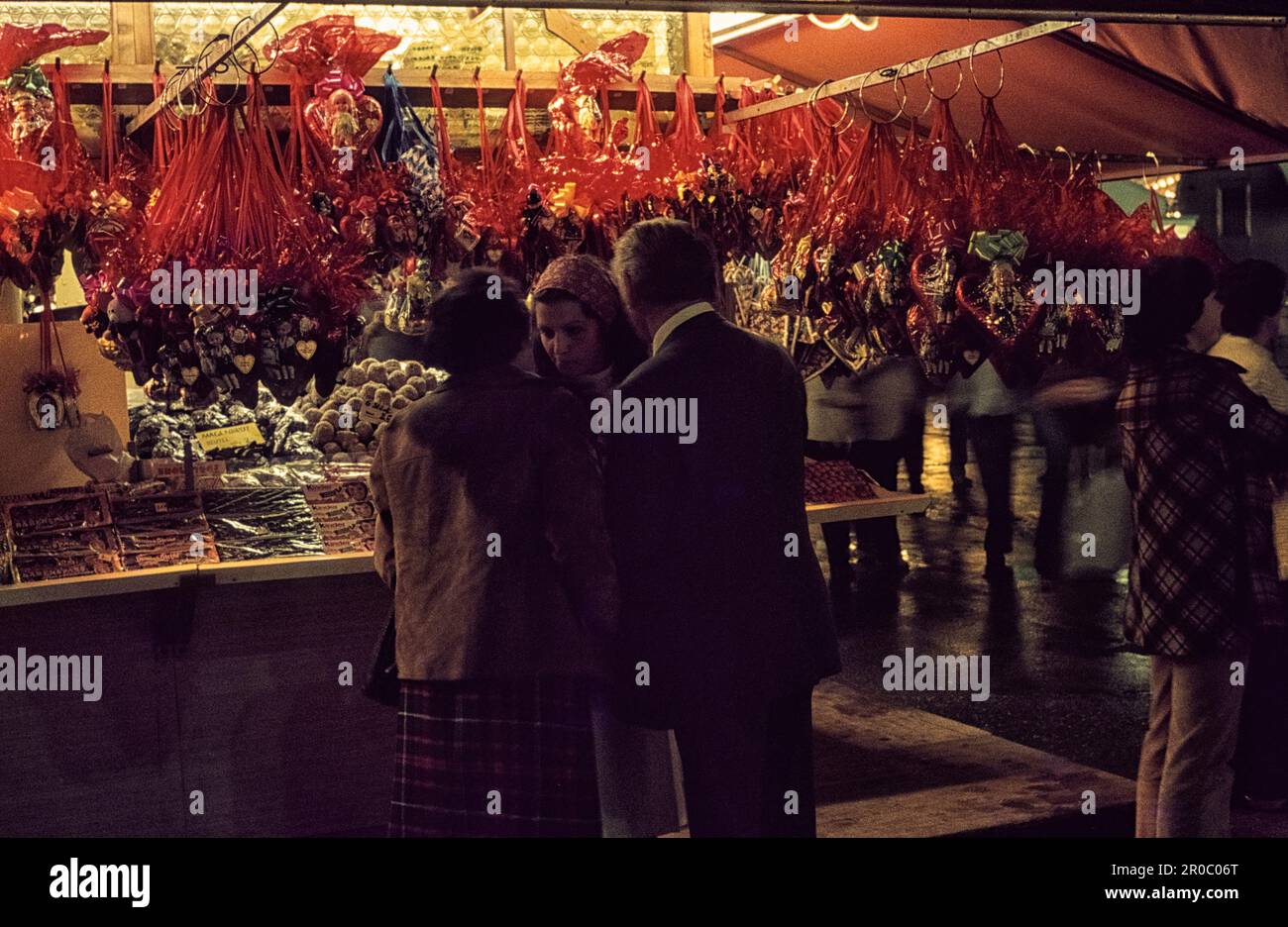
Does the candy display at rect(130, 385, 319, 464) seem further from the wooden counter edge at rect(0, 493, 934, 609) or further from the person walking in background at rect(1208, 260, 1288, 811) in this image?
the person walking in background at rect(1208, 260, 1288, 811)

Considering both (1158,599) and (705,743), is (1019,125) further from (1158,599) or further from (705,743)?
(705,743)

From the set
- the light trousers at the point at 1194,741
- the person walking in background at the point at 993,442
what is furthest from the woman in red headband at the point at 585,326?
the person walking in background at the point at 993,442

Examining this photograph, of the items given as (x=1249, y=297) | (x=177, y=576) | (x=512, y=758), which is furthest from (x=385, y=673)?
(x=1249, y=297)

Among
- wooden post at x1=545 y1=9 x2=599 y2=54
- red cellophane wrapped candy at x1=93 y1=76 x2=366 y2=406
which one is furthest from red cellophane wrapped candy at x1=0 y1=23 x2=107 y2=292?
wooden post at x1=545 y1=9 x2=599 y2=54

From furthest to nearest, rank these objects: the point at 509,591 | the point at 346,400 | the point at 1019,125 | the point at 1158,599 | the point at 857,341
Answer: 1. the point at 1019,125
2. the point at 346,400
3. the point at 857,341
4. the point at 1158,599
5. the point at 509,591

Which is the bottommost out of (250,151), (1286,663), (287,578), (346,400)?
(1286,663)

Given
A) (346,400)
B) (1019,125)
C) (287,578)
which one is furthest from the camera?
(1019,125)

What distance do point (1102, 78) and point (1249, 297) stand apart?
1.31 metres

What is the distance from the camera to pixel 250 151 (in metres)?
4.25

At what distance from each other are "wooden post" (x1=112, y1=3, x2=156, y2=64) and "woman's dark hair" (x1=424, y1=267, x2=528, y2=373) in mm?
2219

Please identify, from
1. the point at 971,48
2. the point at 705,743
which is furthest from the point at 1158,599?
the point at 971,48

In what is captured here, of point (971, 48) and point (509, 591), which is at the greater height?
point (971, 48)

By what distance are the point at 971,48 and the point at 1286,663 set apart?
2.32 meters

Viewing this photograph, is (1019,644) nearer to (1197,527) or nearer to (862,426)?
(862,426)
